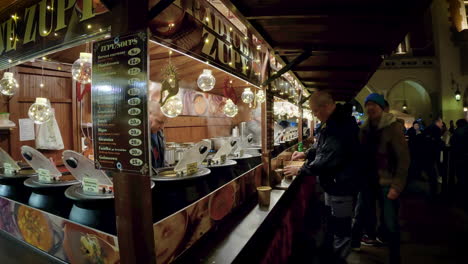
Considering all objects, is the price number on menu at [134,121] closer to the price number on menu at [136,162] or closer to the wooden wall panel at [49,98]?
the price number on menu at [136,162]

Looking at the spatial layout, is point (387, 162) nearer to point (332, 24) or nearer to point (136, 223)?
point (332, 24)

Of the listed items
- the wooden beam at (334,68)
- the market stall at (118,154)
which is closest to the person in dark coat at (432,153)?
the wooden beam at (334,68)

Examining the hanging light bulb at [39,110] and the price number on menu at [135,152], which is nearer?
the price number on menu at [135,152]

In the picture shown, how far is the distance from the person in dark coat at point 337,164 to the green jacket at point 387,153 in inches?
22.6

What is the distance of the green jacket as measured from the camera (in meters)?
2.98

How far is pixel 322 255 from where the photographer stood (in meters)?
3.46

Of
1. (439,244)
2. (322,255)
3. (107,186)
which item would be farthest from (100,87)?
(439,244)

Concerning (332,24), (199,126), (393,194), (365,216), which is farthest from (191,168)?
(199,126)

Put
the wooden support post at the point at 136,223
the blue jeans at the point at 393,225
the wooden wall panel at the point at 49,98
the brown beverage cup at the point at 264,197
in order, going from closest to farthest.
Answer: the wooden support post at the point at 136,223 < the brown beverage cup at the point at 264,197 < the blue jeans at the point at 393,225 < the wooden wall panel at the point at 49,98

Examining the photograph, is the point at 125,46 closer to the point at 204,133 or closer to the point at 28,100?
the point at 28,100

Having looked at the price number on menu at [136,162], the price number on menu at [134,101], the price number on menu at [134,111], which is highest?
the price number on menu at [134,101]

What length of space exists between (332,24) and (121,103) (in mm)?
2166

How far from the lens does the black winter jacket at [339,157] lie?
8.71 ft

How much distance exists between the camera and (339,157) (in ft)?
8.68
